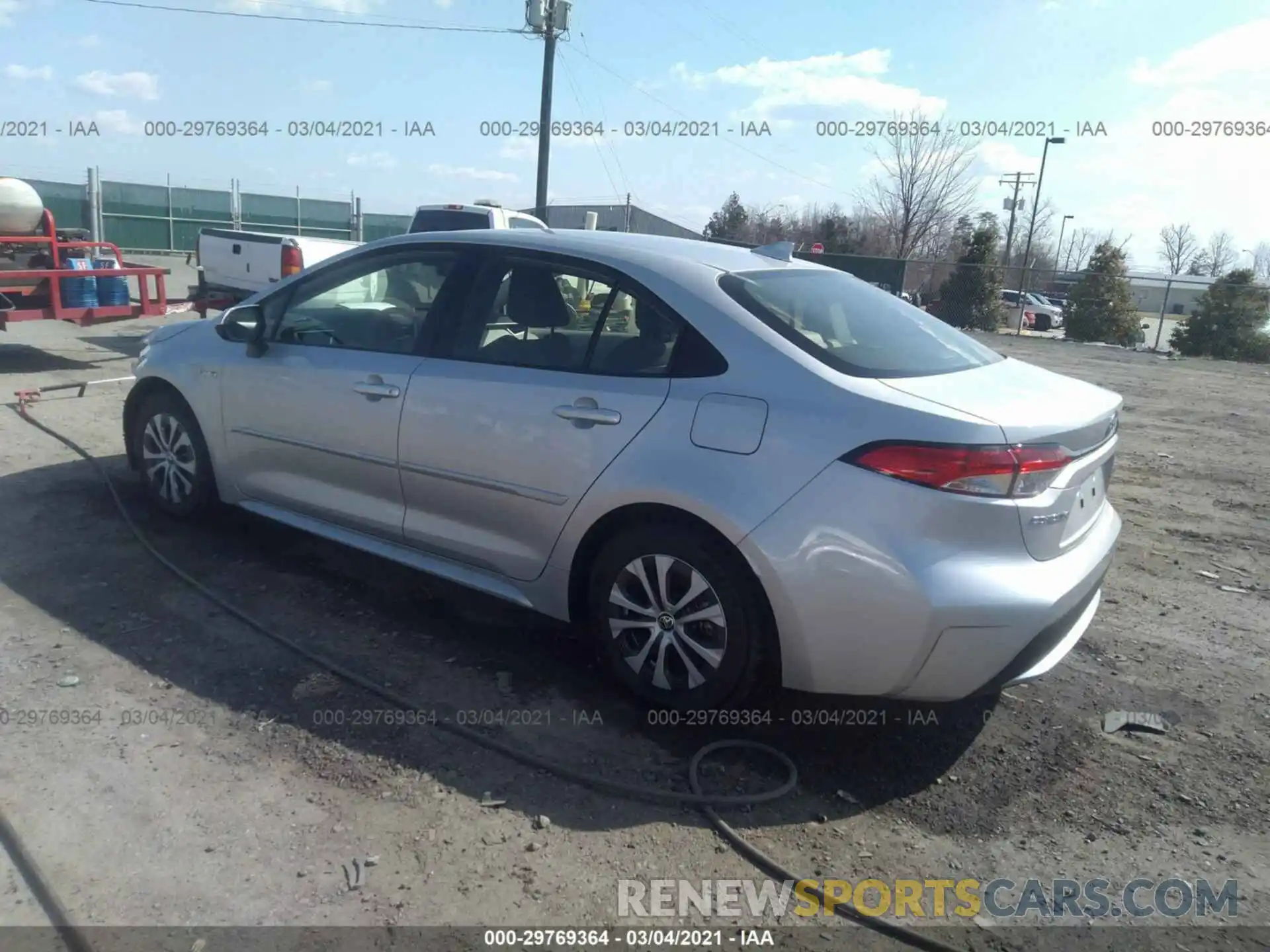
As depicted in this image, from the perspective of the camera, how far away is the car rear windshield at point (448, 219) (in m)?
13.1

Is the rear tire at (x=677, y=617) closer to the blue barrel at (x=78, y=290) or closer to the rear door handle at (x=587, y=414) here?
the rear door handle at (x=587, y=414)

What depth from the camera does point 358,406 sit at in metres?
4.31

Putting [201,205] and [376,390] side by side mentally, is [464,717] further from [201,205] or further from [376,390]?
[201,205]

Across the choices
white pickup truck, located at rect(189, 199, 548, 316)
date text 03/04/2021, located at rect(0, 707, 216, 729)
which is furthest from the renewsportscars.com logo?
white pickup truck, located at rect(189, 199, 548, 316)

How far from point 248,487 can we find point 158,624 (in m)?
0.98

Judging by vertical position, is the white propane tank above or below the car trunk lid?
above

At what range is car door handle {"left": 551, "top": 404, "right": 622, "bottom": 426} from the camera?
355 cm

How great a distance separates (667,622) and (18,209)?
956cm

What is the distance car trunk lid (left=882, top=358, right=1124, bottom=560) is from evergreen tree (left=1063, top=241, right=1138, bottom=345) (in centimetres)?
2462

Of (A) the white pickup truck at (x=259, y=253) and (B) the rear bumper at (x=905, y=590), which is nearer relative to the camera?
(B) the rear bumper at (x=905, y=590)

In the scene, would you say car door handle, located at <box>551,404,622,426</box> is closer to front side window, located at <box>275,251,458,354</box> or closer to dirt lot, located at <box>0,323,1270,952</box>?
front side window, located at <box>275,251,458,354</box>

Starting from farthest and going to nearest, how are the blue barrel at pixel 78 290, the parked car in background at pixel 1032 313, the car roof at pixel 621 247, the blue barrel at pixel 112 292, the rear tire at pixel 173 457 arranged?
the parked car in background at pixel 1032 313, the blue barrel at pixel 112 292, the blue barrel at pixel 78 290, the rear tire at pixel 173 457, the car roof at pixel 621 247

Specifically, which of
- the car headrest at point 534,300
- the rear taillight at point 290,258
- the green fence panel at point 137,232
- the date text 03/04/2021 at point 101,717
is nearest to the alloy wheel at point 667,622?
the car headrest at point 534,300

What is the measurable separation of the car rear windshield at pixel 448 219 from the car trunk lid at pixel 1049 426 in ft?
33.9
